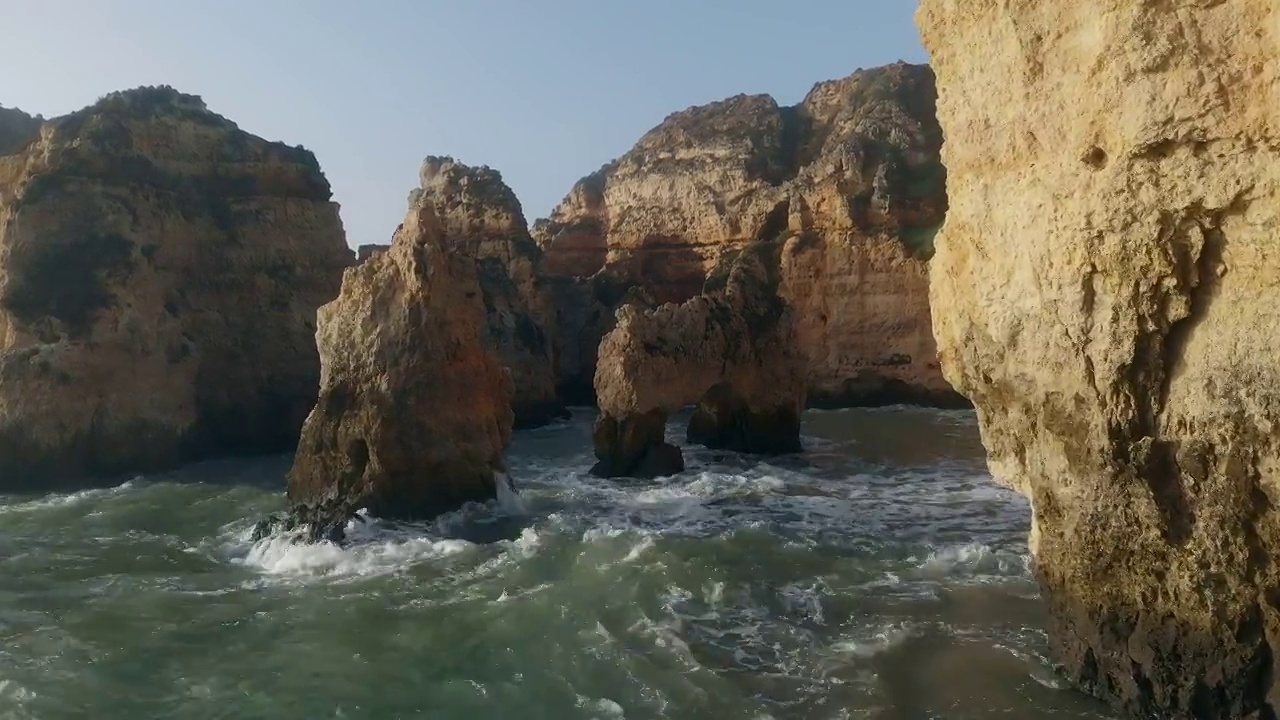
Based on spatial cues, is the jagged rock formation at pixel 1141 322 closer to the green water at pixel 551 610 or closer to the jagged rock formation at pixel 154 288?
the green water at pixel 551 610

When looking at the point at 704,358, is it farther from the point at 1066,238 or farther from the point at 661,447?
the point at 1066,238

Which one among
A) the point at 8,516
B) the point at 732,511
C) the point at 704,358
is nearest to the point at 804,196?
the point at 704,358

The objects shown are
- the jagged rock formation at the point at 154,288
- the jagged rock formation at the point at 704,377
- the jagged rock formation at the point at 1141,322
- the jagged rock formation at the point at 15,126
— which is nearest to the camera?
the jagged rock formation at the point at 1141,322

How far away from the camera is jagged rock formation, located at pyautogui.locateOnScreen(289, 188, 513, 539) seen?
43.2 ft

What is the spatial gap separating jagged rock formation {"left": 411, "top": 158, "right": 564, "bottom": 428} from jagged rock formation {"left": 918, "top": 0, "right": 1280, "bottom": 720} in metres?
19.7

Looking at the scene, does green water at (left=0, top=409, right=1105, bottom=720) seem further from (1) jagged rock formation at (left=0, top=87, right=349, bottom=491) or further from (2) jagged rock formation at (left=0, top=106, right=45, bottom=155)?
(2) jagged rock formation at (left=0, top=106, right=45, bottom=155)

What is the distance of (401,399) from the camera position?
43.6ft

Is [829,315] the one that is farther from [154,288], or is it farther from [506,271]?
[154,288]

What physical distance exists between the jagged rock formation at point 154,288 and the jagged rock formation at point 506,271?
16.6 feet

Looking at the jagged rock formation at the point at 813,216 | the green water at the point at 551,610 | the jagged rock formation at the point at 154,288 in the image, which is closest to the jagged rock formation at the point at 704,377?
the green water at the point at 551,610

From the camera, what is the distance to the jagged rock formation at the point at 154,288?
17.6 metres

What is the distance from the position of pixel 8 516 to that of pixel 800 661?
13339 millimetres

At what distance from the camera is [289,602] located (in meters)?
9.82

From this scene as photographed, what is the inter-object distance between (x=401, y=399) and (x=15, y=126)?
723 inches
